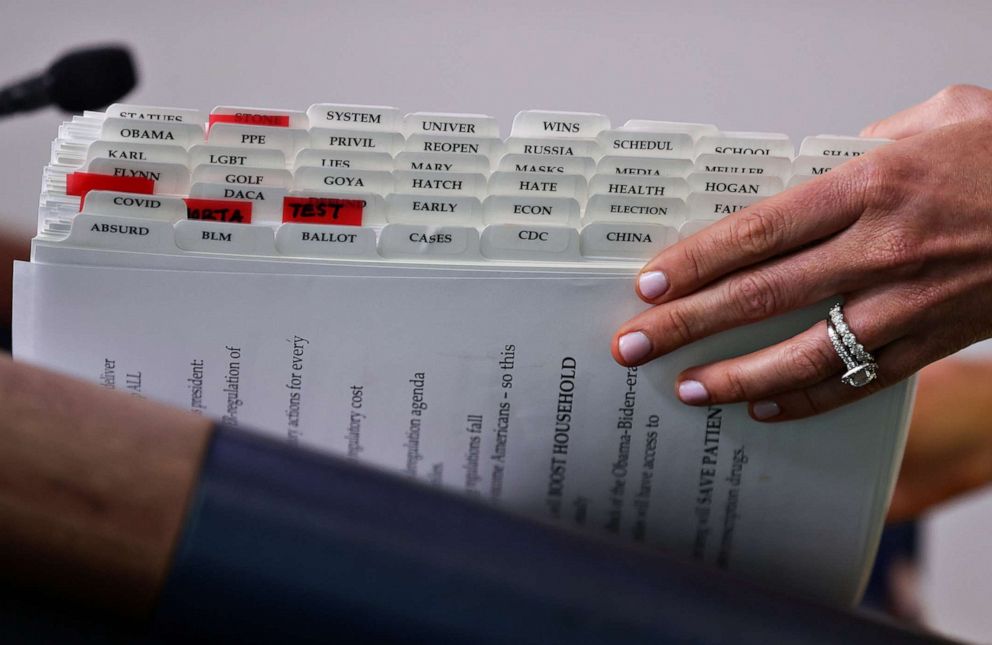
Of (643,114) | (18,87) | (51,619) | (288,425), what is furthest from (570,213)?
(643,114)

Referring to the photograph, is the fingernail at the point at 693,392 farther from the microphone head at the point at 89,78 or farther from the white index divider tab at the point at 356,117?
the microphone head at the point at 89,78

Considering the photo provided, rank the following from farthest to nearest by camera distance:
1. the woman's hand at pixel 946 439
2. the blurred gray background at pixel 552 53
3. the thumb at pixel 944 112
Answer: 1. the blurred gray background at pixel 552 53
2. the woman's hand at pixel 946 439
3. the thumb at pixel 944 112

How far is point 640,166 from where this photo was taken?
1.54ft

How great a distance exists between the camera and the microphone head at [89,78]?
0.63 metres

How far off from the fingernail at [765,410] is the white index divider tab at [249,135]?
282mm

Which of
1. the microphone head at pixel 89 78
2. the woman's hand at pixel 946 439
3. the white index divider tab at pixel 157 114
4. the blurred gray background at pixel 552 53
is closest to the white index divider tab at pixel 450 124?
the white index divider tab at pixel 157 114

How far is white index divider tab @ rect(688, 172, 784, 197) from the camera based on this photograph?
0.47 metres

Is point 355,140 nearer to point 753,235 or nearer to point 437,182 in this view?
point 437,182

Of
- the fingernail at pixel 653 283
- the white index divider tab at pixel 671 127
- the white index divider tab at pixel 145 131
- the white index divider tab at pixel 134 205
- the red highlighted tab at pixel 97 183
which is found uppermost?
the white index divider tab at pixel 671 127

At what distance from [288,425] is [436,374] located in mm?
84

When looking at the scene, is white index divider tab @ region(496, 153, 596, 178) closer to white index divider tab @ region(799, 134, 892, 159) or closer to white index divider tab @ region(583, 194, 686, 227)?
white index divider tab @ region(583, 194, 686, 227)

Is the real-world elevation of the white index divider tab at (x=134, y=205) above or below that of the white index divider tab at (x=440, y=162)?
below

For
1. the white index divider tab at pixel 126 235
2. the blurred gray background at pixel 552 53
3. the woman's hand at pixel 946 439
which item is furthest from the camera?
the blurred gray background at pixel 552 53

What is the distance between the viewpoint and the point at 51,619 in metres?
0.28
